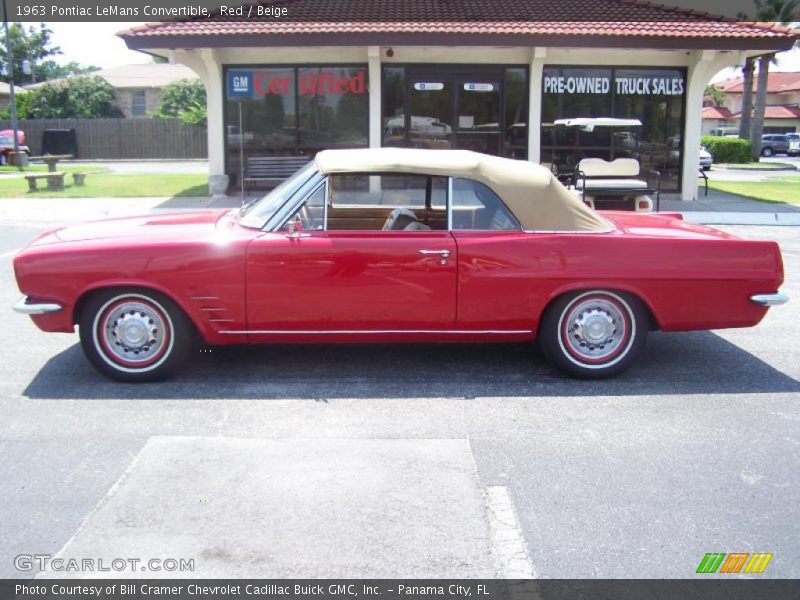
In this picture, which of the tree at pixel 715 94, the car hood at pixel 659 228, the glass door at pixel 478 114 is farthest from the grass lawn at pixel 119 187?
the tree at pixel 715 94

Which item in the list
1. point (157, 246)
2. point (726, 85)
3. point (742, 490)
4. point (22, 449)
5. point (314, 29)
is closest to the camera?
point (742, 490)

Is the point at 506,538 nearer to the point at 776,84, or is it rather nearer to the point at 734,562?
the point at 734,562

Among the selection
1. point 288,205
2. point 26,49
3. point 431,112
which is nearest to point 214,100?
point 431,112

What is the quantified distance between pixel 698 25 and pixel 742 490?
15.0 m

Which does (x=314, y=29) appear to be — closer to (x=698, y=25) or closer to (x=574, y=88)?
(x=574, y=88)

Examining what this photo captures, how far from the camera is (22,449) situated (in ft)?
15.0

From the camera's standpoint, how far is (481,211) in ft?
18.9

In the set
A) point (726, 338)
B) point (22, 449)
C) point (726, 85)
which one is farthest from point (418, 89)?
point (726, 85)

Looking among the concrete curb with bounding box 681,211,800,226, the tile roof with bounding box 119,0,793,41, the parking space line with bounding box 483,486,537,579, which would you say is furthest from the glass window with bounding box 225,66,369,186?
the parking space line with bounding box 483,486,537,579

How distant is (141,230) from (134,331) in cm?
74

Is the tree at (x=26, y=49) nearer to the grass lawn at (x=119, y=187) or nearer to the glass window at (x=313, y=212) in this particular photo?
the grass lawn at (x=119, y=187)

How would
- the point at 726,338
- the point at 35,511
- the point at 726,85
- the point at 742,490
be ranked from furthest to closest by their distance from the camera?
1. the point at 726,85
2. the point at 726,338
3. the point at 742,490
4. the point at 35,511

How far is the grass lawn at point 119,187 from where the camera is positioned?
19.1 m

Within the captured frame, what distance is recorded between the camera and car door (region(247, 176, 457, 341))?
550 centimetres
